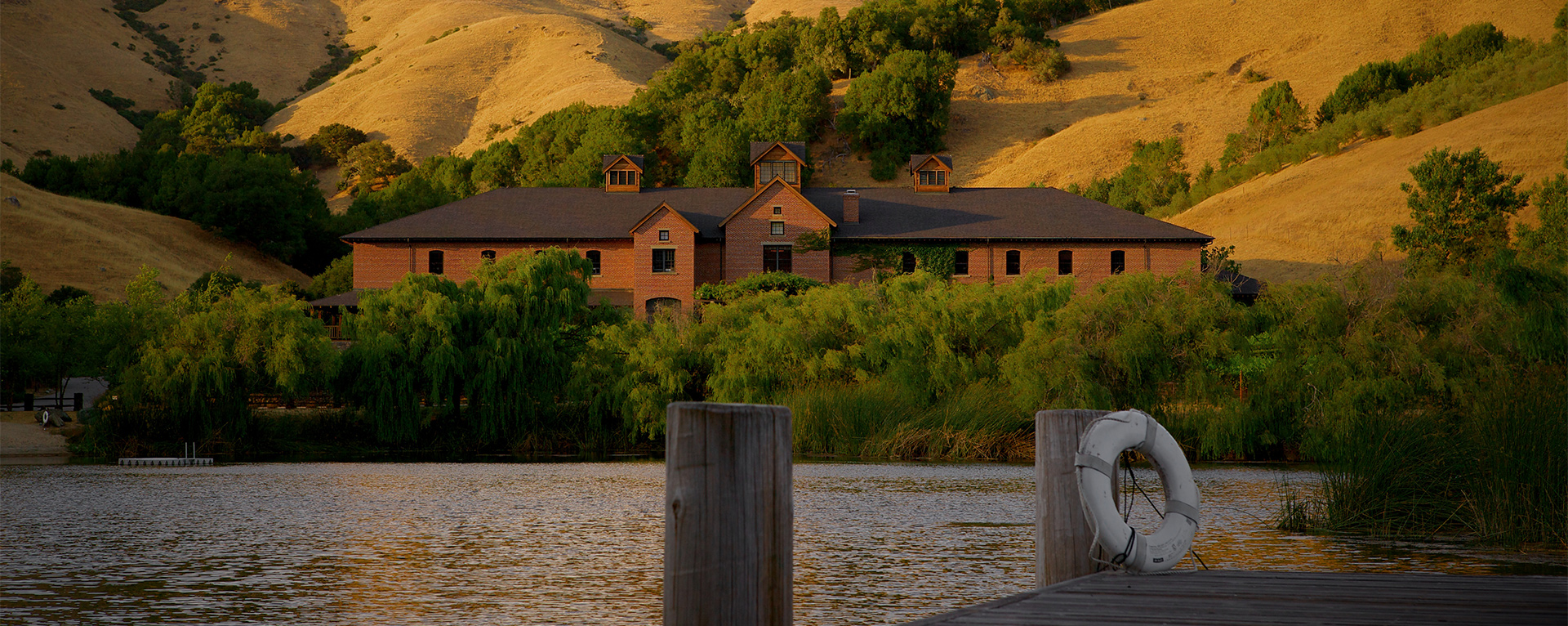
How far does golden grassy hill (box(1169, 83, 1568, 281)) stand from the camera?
6112 centimetres

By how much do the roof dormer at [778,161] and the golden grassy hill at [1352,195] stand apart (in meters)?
20.4

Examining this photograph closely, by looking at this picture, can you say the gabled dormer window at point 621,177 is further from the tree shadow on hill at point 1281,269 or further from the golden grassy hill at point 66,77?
the golden grassy hill at point 66,77

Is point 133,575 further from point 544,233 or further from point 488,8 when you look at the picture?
point 488,8

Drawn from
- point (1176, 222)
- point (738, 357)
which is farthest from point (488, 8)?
point (738, 357)

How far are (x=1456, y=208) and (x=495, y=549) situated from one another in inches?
2077

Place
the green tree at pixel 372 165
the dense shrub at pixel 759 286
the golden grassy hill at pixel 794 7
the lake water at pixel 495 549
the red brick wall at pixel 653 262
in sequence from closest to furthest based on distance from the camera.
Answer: the lake water at pixel 495 549, the dense shrub at pixel 759 286, the red brick wall at pixel 653 262, the green tree at pixel 372 165, the golden grassy hill at pixel 794 7

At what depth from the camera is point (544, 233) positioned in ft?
173

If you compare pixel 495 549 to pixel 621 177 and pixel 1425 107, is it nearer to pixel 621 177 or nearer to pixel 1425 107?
pixel 621 177

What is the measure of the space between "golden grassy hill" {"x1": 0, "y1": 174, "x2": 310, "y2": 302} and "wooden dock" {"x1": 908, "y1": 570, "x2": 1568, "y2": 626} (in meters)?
62.1

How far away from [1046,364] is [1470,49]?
69.9m

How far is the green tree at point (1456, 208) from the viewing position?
52.9m

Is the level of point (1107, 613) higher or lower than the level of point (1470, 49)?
lower

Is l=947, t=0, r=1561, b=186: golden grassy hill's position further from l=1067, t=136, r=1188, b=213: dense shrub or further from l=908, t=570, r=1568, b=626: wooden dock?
l=908, t=570, r=1568, b=626: wooden dock

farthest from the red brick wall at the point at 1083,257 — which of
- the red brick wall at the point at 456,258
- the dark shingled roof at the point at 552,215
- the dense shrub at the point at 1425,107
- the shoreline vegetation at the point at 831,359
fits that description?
the dense shrub at the point at 1425,107
